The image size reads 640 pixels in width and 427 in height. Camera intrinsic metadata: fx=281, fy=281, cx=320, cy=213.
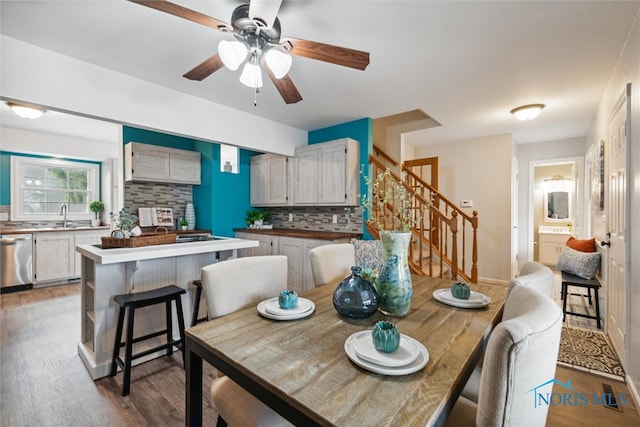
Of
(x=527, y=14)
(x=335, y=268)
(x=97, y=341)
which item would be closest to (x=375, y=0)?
(x=527, y=14)

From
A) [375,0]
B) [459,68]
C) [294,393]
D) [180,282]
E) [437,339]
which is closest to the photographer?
[294,393]

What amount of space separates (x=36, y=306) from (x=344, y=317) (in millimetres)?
4527

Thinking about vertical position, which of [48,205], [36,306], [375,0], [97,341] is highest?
[375,0]

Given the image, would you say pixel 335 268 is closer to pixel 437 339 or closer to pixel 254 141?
pixel 437 339

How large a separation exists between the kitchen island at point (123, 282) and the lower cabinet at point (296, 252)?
3.72 ft

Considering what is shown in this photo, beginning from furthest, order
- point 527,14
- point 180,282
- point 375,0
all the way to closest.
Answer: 1. point 180,282
2. point 527,14
3. point 375,0

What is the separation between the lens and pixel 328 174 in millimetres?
3830

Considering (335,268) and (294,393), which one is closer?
(294,393)

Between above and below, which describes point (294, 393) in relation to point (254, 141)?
below

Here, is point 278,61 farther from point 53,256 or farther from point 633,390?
point 53,256

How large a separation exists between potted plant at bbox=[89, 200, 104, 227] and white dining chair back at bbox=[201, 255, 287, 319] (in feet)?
18.4

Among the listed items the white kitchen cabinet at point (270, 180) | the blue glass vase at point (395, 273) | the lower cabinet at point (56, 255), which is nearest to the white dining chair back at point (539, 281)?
the blue glass vase at point (395, 273)

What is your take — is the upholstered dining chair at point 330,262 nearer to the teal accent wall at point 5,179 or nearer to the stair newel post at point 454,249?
the stair newel post at point 454,249

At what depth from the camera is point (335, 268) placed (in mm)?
2107
